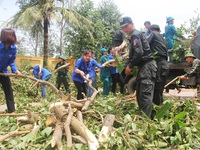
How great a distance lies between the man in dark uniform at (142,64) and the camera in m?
4.38

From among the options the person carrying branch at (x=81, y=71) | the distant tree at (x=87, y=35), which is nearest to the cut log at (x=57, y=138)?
the person carrying branch at (x=81, y=71)

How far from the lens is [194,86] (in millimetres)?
8453

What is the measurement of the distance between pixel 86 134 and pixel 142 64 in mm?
1730

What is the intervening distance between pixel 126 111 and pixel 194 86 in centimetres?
421

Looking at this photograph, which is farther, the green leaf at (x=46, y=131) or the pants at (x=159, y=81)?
the pants at (x=159, y=81)

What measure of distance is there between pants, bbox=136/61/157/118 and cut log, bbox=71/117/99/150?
1203 millimetres

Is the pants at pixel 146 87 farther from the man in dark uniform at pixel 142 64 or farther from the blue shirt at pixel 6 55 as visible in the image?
the blue shirt at pixel 6 55

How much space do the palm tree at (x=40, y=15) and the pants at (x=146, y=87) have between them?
11.0m

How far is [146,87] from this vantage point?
14.5 ft

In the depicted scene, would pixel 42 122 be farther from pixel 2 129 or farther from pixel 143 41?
pixel 143 41

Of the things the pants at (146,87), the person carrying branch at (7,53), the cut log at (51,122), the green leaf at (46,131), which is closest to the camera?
the green leaf at (46,131)

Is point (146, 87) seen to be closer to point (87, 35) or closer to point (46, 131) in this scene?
point (46, 131)

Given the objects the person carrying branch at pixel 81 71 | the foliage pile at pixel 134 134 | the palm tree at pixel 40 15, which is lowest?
the foliage pile at pixel 134 134

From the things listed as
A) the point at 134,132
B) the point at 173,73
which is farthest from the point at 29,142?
the point at 173,73
